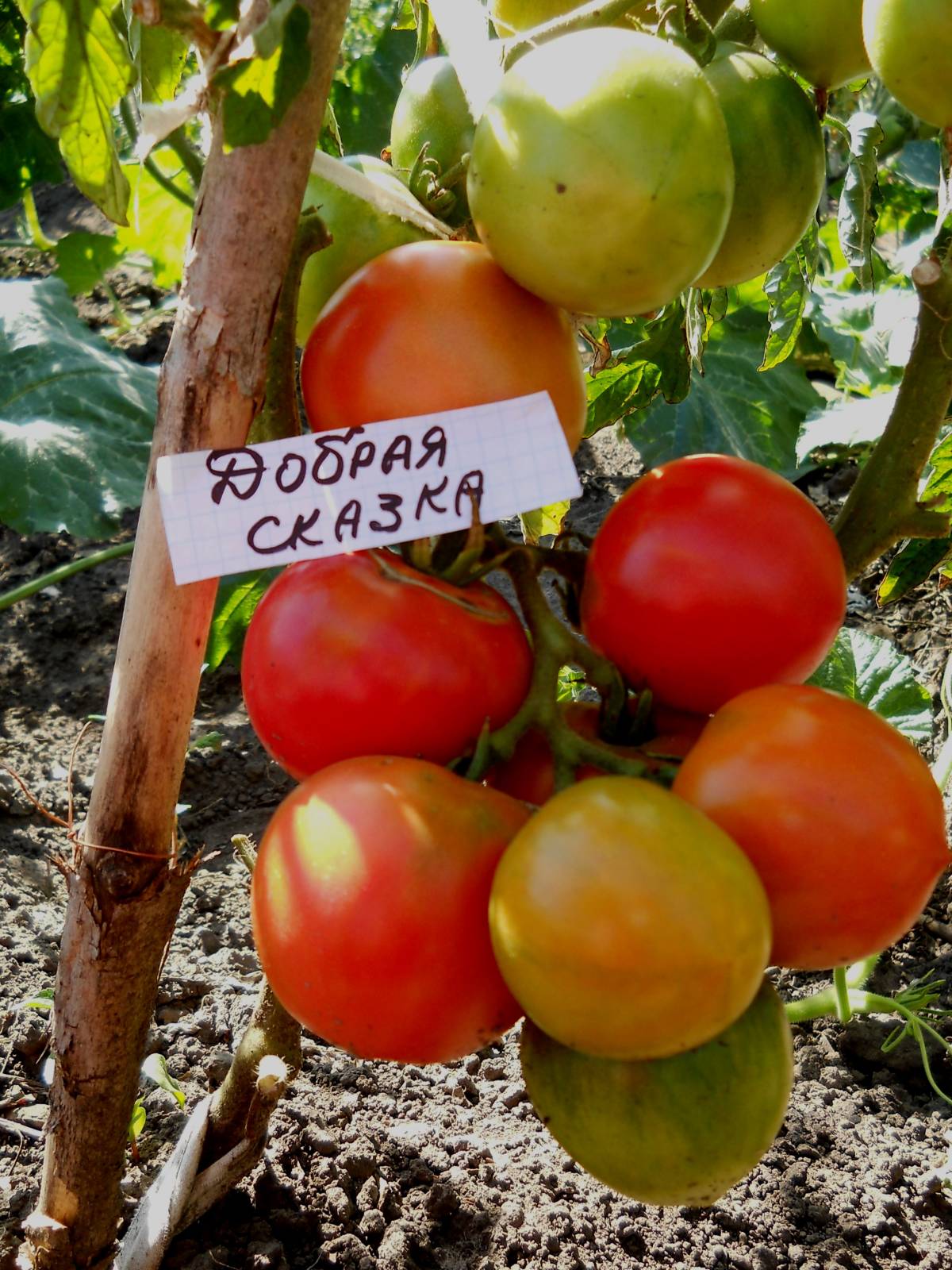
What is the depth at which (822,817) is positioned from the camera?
504 mm

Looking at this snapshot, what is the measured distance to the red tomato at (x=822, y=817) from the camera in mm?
505

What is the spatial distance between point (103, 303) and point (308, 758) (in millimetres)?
3161

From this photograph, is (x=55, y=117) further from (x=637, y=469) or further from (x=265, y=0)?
(x=637, y=469)

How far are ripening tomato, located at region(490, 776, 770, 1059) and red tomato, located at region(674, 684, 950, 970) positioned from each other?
28mm

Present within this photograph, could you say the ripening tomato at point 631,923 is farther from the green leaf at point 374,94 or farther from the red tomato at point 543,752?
the green leaf at point 374,94

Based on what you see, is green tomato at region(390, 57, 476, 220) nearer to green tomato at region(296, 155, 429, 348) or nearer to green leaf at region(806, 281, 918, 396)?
green tomato at region(296, 155, 429, 348)

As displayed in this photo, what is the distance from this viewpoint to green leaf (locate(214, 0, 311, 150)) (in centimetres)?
52

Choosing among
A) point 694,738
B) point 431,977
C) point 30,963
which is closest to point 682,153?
point 694,738

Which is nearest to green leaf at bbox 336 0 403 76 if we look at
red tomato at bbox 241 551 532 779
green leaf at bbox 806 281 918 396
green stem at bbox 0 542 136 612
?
green leaf at bbox 806 281 918 396

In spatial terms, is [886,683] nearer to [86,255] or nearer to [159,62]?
[159,62]

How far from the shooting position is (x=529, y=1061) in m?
0.56

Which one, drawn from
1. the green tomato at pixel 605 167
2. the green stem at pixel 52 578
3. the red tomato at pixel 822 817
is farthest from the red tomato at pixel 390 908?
the green stem at pixel 52 578

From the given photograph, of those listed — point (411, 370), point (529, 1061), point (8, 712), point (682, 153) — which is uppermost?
point (682, 153)

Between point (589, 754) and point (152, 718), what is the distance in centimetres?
30
